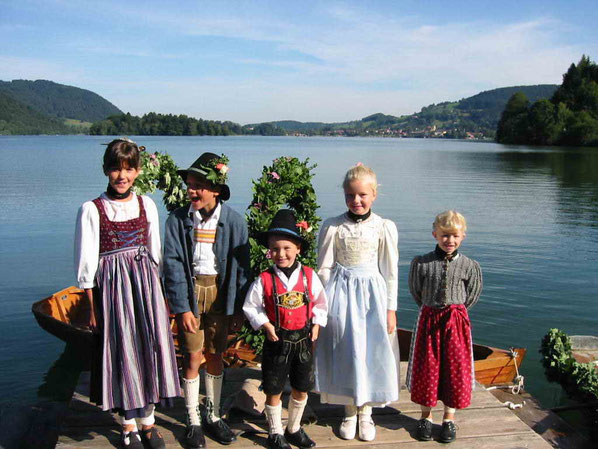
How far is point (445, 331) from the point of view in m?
3.93

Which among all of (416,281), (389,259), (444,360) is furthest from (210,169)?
(444,360)

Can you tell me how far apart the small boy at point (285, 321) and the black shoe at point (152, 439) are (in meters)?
0.76

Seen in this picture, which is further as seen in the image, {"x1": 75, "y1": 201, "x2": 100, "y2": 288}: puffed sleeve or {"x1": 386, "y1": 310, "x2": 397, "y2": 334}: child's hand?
{"x1": 386, "y1": 310, "x2": 397, "y2": 334}: child's hand

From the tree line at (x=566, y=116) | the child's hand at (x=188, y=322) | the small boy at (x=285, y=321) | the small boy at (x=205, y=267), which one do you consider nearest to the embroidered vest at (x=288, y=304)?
the small boy at (x=285, y=321)

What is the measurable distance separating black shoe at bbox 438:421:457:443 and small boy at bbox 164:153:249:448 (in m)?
1.55

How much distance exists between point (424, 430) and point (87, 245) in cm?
276

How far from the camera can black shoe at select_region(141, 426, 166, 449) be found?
3596mm

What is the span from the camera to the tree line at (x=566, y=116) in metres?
85.5

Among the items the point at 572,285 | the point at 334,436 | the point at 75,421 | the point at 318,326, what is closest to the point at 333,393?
the point at 334,436

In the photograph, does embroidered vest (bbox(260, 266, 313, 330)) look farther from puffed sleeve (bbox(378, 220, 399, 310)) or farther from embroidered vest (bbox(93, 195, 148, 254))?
embroidered vest (bbox(93, 195, 148, 254))

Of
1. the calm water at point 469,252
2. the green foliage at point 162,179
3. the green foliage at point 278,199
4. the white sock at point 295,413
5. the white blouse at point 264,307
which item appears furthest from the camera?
the calm water at point 469,252

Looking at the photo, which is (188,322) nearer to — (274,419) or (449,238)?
(274,419)

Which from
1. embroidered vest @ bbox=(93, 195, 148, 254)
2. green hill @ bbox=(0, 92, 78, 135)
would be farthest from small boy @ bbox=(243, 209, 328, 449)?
green hill @ bbox=(0, 92, 78, 135)

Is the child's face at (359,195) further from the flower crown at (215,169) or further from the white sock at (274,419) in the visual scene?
the white sock at (274,419)
